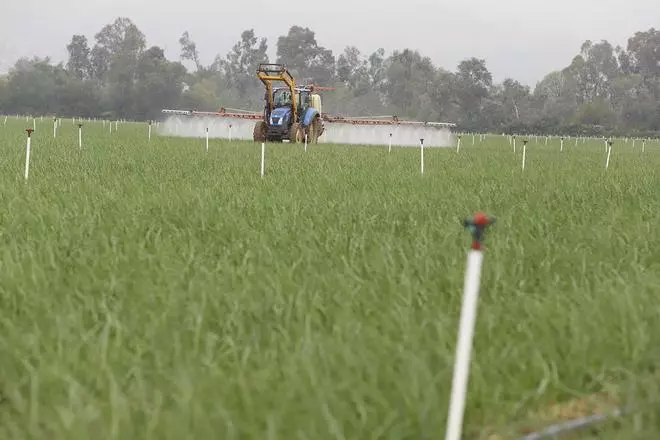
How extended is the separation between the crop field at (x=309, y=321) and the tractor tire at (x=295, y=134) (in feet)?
62.6

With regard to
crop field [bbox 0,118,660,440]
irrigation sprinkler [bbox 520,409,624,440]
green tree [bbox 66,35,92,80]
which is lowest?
irrigation sprinkler [bbox 520,409,624,440]

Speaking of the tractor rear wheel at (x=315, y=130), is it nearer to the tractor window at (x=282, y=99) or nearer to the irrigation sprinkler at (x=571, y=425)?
the tractor window at (x=282, y=99)

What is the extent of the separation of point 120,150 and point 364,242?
15.4m

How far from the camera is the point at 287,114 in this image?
2858cm

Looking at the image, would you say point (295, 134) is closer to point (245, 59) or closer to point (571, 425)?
point (571, 425)

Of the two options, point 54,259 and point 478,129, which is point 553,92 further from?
point 54,259

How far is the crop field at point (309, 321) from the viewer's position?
129 inches

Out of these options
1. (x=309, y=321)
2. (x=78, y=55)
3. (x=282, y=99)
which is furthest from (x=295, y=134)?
(x=78, y=55)

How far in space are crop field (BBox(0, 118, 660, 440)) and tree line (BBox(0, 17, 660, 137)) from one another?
68.9 metres

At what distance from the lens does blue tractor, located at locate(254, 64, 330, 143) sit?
2831 centimetres

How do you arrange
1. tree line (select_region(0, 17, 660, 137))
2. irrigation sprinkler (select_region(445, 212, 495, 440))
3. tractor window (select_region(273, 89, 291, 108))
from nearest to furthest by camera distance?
1. irrigation sprinkler (select_region(445, 212, 495, 440))
2. tractor window (select_region(273, 89, 291, 108))
3. tree line (select_region(0, 17, 660, 137))

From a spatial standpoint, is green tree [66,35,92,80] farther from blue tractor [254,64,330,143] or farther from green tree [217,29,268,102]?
blue tractor [254,64,330,143]

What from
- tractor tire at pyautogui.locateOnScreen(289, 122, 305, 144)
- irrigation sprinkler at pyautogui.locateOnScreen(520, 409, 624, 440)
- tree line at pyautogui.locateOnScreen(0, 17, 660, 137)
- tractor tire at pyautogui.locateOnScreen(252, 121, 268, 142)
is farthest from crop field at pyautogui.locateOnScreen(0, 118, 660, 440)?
tree line at pyautogui.locateOnScreen(0, 17, 660, 137)

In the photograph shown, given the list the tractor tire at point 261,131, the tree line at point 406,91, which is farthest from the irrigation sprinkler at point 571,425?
the tree line at point 406,91
